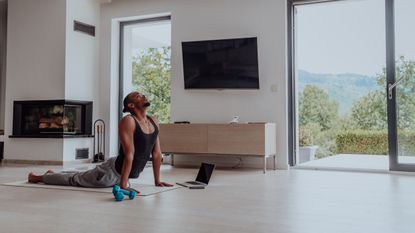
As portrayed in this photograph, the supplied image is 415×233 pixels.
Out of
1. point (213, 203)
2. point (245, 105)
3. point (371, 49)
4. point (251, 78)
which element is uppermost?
point (371, 49)

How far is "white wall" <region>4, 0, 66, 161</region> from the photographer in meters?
6.17

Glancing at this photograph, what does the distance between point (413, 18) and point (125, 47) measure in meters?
4.35

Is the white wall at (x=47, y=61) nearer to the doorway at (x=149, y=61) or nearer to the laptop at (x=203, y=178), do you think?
the doorway at (x=149, y=61)

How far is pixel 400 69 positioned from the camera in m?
5.04

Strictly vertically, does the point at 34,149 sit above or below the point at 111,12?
below

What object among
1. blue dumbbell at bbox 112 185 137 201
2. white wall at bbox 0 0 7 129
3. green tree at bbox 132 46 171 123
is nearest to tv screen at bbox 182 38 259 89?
green tree at bbox 132 46 171 123

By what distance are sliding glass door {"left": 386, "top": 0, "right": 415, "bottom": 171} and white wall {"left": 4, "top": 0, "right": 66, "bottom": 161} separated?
4519 millimetres

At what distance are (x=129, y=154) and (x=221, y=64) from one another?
2.76m

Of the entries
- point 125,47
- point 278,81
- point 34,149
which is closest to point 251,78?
point 278,81

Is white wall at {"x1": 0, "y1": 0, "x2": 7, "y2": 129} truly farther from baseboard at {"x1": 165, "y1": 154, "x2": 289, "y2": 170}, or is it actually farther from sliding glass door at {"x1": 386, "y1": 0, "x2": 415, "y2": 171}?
sliding glass door at {"x1": 386, "y1": 0, "x2": 415, "y2": 171}

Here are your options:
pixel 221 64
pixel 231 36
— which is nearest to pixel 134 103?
pixel 221 64

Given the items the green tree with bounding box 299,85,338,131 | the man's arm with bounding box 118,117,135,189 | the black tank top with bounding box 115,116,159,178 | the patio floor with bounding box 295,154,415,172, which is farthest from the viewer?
the green tree with bounding box 299,85,338,131

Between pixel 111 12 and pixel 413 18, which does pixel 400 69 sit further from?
pixel 111 12

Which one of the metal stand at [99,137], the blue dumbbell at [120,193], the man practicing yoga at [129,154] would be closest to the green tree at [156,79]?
the metal stand at [99,137]
